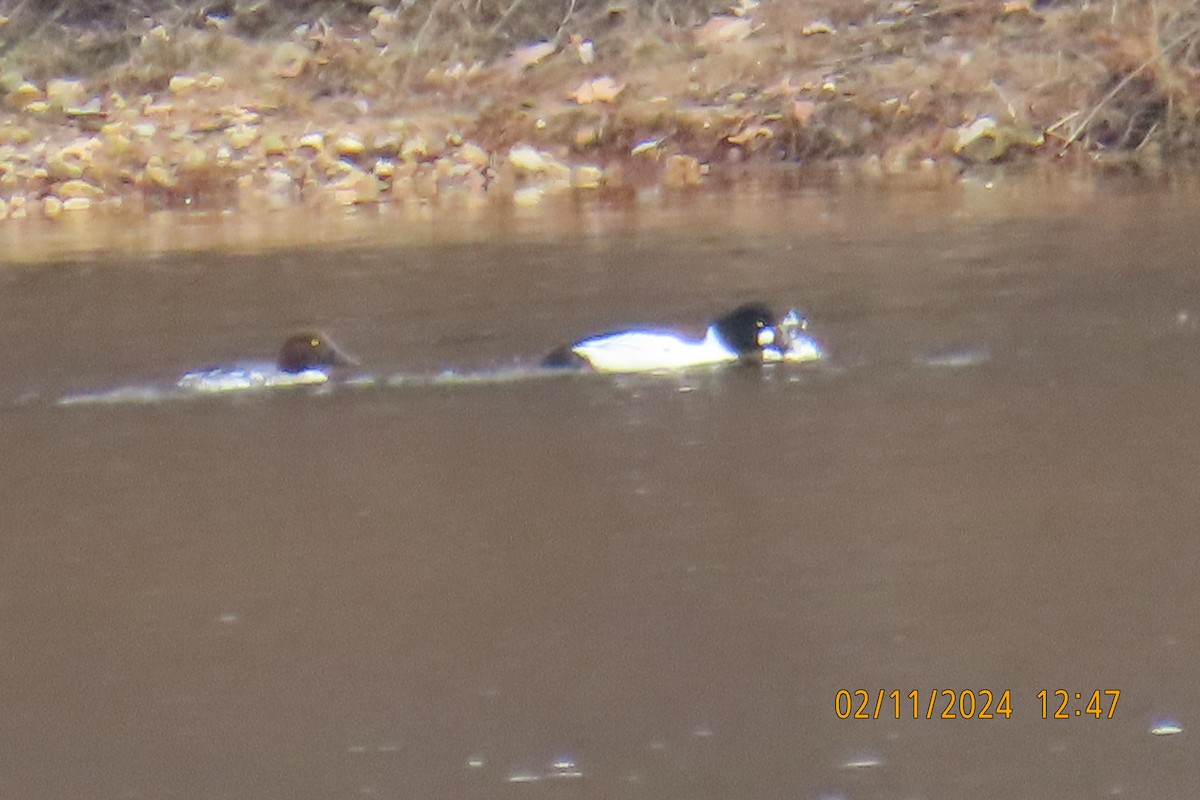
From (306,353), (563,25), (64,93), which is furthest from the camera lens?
(563,25)

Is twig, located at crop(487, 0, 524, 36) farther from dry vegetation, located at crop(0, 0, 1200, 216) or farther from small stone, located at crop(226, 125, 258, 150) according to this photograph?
small stone, located at crop(226, 125, 258, 150)

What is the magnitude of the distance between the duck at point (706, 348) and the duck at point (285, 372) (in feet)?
3.13

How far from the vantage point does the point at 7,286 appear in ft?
47.6

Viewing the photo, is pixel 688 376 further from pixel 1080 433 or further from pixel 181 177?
pixel 181 177

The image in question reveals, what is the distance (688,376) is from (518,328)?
1441 mm

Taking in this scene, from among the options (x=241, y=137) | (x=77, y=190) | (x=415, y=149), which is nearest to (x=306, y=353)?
(x=77, y=190)

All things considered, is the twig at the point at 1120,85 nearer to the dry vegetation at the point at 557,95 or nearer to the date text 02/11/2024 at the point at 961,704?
the dry vegetation at the point at 557,95

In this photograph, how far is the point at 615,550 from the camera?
7.72 m

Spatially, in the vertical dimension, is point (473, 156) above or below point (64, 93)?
below

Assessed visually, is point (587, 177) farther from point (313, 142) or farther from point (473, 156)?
point (313, 142)

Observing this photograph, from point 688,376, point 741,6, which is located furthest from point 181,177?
point 688,376

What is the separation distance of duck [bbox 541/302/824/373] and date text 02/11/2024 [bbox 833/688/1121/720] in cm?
453

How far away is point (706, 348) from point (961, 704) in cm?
499

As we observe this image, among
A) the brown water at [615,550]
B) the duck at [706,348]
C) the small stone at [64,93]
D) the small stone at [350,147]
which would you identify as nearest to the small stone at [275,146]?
the small stone at [350,147]
